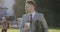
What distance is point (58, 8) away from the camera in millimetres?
5359

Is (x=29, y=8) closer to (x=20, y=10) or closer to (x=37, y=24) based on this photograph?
(x=37, y=24)

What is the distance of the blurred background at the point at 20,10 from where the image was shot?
176 inches

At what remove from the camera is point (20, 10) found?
15.2 feet

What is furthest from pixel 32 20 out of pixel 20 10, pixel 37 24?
pixel 20 10

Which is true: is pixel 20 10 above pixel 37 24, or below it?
below

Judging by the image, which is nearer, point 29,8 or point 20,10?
point 29,8

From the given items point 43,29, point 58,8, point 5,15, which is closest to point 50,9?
point 58,8

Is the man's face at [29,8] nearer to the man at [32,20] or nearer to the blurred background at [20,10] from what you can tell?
the man at [32,20]

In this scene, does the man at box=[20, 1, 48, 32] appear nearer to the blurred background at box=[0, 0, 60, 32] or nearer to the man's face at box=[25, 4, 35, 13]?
the man's face at box=[25, 4, 35, 13]

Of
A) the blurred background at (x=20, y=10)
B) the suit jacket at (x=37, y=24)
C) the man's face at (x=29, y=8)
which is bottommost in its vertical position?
the blurred background at (x=20, y=10)

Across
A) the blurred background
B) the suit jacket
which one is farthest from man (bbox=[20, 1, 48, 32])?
the blurred background

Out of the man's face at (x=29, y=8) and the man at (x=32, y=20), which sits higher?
the man's face at (x=29, y=8)

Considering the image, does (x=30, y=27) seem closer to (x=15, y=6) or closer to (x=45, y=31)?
(x=45, y=31)

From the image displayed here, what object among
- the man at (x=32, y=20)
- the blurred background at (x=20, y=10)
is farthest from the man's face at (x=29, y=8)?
the blurred background at (x=20, y=10)
